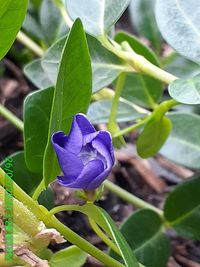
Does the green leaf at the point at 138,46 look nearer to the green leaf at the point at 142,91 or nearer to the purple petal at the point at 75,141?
the green leaf at the point at 142,91

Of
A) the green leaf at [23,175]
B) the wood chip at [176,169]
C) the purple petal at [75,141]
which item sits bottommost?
the wood chip at [176,169]

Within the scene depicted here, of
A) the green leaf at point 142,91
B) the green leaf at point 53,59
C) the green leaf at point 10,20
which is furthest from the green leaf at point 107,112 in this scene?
the green leaf at point 10,20

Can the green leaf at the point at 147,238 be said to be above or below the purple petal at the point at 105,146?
below

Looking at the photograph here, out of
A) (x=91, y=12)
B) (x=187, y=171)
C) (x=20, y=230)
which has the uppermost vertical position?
(x=91, y=12)

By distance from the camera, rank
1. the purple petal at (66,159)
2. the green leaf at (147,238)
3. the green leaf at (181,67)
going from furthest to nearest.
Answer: the green leaf at (181,67)
the green leaf at (147,238)
the purple petal at (66,159)

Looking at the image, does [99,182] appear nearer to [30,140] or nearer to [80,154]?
[80,154]

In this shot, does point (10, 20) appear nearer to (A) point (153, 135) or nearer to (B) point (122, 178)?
(A) point (153, 135)

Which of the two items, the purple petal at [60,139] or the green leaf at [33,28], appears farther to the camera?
the green leaf at [33,28]

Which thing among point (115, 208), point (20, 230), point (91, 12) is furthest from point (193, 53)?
point (115, 208)
